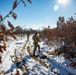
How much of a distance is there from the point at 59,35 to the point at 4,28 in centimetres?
1282

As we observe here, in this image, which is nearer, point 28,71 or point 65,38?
point 28,71

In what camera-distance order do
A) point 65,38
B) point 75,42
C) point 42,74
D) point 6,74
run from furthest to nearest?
point 65,38
point 75,42
point 42,74
point 6,74

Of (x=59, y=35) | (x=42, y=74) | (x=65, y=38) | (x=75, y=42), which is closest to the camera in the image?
(x=42, y=74)

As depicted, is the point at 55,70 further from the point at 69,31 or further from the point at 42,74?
the point at 69,31

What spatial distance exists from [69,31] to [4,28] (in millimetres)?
10842

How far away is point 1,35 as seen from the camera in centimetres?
189

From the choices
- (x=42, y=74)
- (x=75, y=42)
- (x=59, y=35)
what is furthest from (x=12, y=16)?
(x=59, y=35)

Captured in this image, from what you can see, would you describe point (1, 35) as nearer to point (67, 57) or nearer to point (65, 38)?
point (67, 57)

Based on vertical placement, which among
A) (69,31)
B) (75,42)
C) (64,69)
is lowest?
(64,69)

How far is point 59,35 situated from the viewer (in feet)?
47.4

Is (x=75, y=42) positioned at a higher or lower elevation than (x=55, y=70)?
higher

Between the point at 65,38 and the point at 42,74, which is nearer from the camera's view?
the point at 42,74

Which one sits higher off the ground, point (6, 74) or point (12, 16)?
point (12, 16)

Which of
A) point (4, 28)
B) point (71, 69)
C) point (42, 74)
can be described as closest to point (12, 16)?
point (4, 28)
